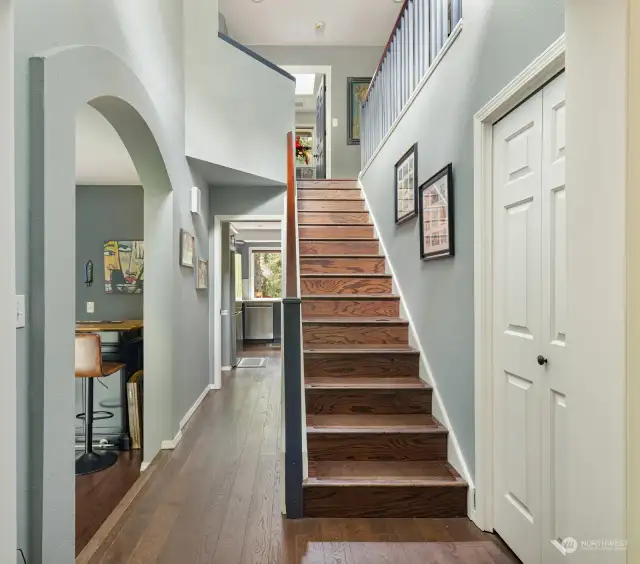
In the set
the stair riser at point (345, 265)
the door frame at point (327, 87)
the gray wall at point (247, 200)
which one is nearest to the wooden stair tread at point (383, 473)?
the stair riser at point (345, 265)

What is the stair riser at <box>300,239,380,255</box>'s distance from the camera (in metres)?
4.21

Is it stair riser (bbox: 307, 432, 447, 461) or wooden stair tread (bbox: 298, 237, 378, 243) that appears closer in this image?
stair riser (bbox: 307, 432, 447, 461)

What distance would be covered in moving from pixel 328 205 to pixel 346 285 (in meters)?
1.57

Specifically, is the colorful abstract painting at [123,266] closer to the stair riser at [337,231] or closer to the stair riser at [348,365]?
the stair riser at [337,231]

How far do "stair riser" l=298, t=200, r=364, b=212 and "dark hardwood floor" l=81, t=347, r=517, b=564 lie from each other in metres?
2.89

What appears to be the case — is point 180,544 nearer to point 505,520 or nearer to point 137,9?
point 505,520

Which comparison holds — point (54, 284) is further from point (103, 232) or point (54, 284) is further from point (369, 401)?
point (103, 232)

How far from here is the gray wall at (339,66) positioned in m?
6.60

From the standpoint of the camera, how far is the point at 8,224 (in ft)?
3.97

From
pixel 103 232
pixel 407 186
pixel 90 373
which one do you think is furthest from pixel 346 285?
pixel 103 232

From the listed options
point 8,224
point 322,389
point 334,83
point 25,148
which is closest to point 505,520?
point 322,389

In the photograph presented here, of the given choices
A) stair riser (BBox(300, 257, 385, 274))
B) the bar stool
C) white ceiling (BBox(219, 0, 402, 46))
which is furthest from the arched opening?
white ceiling (BBox(219, 0, 402, 46))

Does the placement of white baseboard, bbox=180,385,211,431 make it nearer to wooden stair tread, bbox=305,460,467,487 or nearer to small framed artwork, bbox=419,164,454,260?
wooden stair tread, bbox=305,460,467,487

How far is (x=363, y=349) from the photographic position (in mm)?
3008
